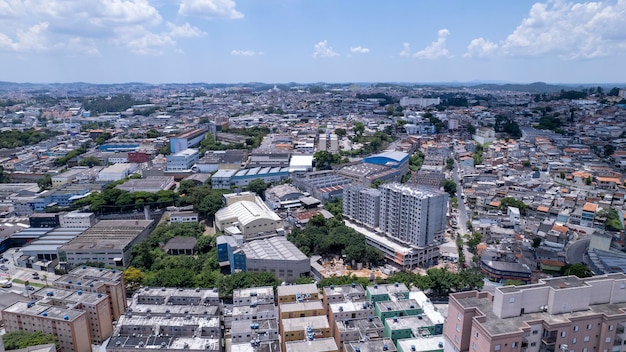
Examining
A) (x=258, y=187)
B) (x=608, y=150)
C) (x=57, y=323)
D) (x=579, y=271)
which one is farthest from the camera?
(x=608, y=150)

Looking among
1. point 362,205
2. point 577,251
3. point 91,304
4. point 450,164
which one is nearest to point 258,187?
point 362,205

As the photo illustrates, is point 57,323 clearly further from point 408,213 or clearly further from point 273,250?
point 408,213

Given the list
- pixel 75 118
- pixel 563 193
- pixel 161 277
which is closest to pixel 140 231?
pixel 161 277

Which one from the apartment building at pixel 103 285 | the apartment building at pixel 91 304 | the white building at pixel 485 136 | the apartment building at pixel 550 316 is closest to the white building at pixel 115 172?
the apartment building at pixel 103 285

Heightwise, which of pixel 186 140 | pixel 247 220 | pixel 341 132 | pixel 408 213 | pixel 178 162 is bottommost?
pixel 247 220

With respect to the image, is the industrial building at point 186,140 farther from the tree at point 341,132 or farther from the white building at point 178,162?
the tree at point 341,132

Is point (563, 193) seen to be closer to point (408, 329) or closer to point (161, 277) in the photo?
point (408, 329)

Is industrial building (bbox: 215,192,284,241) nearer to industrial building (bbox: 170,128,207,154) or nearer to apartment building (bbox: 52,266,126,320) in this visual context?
apartment building (bbox: 52,266,126,320)
